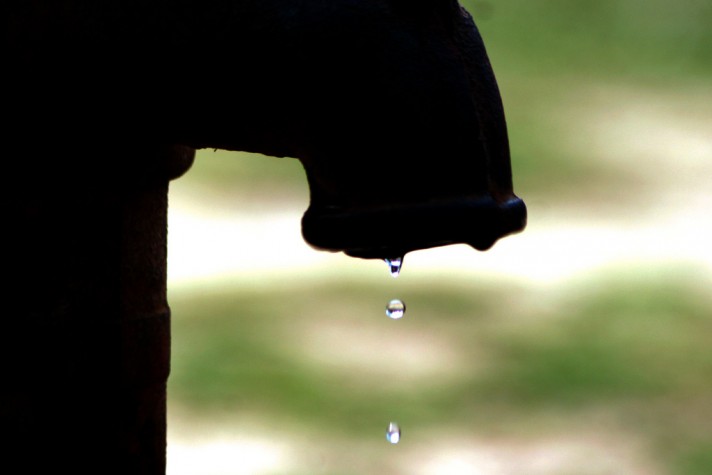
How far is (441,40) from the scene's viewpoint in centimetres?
77

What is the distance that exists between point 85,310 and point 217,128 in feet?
0.58

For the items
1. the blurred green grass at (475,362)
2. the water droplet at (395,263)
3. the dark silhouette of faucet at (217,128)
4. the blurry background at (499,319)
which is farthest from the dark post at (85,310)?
the blurred green grass at (475,362)

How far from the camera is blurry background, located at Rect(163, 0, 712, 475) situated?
7.66 feet

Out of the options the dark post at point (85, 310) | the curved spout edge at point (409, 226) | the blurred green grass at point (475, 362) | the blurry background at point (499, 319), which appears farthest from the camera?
the blurred green grass at point (475, 362)

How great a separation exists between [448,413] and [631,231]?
1243mm

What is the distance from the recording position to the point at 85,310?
90 centimetres

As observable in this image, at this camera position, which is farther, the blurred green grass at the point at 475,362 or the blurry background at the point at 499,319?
the blurred green grass at the point at 475,362

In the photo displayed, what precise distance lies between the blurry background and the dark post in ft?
4.12

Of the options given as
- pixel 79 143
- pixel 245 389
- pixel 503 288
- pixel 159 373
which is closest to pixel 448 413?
pixel 245 389

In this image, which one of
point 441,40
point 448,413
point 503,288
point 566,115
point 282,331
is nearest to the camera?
point 441,40

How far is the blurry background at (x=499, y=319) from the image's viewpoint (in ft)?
7.66

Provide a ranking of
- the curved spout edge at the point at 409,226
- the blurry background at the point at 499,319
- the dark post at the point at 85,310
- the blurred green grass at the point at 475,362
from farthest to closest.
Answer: the blurred green grass at the point at 475,362
the blurry background at the point at 499,319
the dark post at the point at 85,310
the curved spout edge at the point at 409,226

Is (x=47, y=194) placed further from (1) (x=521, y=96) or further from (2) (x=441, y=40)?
(1) (x=521, y=96)

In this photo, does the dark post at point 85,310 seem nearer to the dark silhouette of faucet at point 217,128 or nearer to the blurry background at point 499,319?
the dark silhouette of faucet at point 217,128
